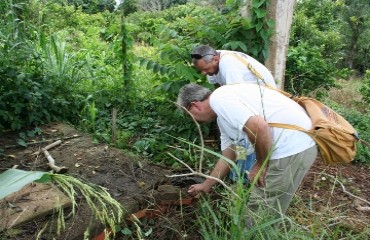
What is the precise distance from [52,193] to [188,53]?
214 cm

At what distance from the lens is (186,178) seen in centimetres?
274

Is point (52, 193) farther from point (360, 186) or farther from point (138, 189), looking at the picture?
point (360, 186)

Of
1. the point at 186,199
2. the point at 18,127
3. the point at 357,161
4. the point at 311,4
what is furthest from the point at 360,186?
the point at 311,4

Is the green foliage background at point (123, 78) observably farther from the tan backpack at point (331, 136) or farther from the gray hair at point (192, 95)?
the tan backpack at point (331, 136)

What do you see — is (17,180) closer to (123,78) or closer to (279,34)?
(123,78)

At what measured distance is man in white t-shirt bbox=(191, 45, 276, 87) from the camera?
3076mm

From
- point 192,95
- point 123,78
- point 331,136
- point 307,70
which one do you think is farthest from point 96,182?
point 307,70

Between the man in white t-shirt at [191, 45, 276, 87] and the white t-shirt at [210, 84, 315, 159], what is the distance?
0.84 m

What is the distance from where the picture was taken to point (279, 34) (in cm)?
442

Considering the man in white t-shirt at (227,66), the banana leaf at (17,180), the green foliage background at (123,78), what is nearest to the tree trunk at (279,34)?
the green foliage background at (123,78)

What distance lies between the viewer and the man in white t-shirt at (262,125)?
202cm

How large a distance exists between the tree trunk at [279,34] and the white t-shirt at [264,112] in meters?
2.30

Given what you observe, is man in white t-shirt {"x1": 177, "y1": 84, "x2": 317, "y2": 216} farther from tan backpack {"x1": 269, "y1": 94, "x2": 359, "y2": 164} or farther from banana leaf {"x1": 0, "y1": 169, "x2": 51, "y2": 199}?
banana leaf {"x1": 0, "y1": 169, "x2": 51, "y2": 199}

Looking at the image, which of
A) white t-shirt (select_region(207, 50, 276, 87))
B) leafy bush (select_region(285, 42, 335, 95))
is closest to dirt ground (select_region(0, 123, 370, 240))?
white t-shirt (select_region(207, 50, 276, 87))
